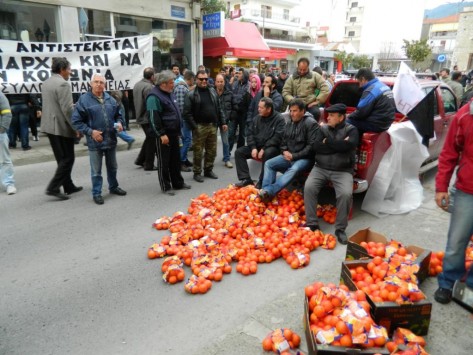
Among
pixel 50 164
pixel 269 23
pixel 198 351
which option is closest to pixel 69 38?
pixel 50 164

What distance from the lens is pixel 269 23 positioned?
46.8 metres

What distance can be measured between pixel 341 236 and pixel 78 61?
25.5 ft

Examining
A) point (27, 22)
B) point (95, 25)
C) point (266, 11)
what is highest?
point (266, 11)

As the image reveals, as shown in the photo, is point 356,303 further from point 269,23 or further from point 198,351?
point 269,23

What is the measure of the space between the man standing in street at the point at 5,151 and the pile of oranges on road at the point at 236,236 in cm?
333

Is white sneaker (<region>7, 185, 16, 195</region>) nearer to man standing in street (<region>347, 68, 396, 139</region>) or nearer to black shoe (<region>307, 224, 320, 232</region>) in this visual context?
black shoe (<region>307, 224, 320, 232</region>)

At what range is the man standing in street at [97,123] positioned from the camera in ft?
18.5

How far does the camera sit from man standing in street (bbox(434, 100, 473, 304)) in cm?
309

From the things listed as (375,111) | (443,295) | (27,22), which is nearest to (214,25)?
(27,22)

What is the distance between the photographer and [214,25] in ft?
54.4

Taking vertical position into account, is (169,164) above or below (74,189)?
above

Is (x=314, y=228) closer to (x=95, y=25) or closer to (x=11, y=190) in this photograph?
(x=11, y=190)

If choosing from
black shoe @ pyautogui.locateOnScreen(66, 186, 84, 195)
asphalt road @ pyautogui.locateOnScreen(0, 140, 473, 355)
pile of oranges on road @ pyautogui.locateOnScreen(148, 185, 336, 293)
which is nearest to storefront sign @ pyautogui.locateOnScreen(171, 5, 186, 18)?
black shoe @ pyautogui.locateOnScreen(66, 186, 84, 195)

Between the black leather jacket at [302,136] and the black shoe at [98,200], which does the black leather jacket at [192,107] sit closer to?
the black leather jacket at [302,136]
